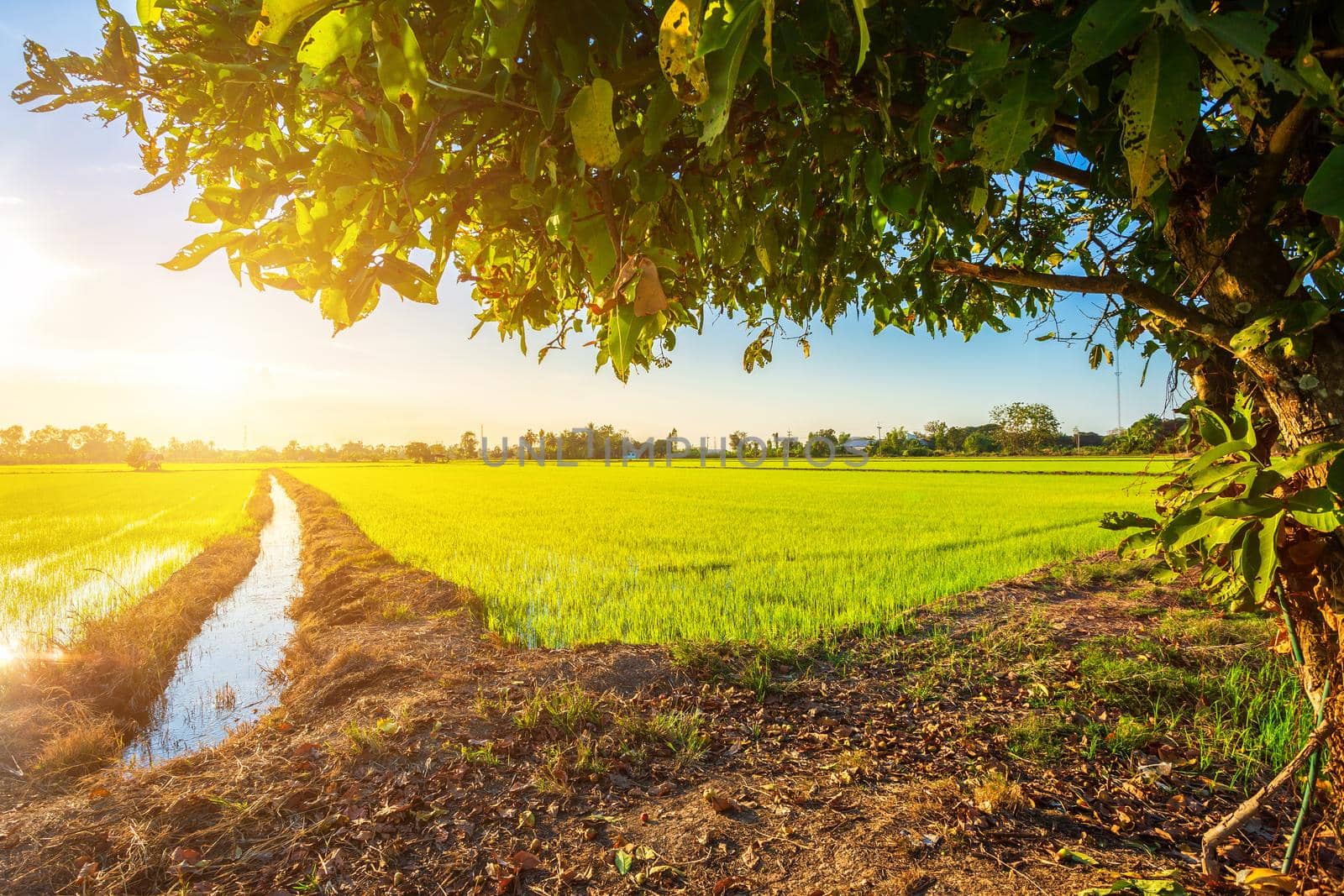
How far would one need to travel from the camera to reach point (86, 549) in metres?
13.8

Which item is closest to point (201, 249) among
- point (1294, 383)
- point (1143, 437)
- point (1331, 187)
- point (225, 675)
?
point (1331, 187)

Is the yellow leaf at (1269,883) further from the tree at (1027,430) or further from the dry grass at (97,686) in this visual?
the tree at (1027,430)

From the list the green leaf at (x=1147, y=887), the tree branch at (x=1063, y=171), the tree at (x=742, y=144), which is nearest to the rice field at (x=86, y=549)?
the tree at (x=742, y=144)

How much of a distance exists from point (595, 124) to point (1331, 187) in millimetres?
901

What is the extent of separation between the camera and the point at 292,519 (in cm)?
2347

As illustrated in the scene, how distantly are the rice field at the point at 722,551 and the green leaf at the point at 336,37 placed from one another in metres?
3.00

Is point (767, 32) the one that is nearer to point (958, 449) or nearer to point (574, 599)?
point (574, 599)

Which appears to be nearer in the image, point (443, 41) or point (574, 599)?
point (443, 41)

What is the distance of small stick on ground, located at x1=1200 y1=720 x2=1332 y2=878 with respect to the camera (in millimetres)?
1851

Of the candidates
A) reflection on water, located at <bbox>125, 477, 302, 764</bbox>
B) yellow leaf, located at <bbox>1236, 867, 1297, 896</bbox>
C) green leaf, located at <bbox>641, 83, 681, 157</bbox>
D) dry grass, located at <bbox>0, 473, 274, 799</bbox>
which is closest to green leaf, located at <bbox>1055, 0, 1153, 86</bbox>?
green leaf, located at <bbox>641, 83, 681, 157</bbox>

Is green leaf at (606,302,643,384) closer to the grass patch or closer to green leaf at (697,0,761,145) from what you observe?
green leaf at (697,0,761,145)

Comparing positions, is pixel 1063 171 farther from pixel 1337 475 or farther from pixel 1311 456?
pixel 1337 475

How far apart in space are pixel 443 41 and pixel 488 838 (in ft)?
10.0

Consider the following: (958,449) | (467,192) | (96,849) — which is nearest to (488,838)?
(96,849)
